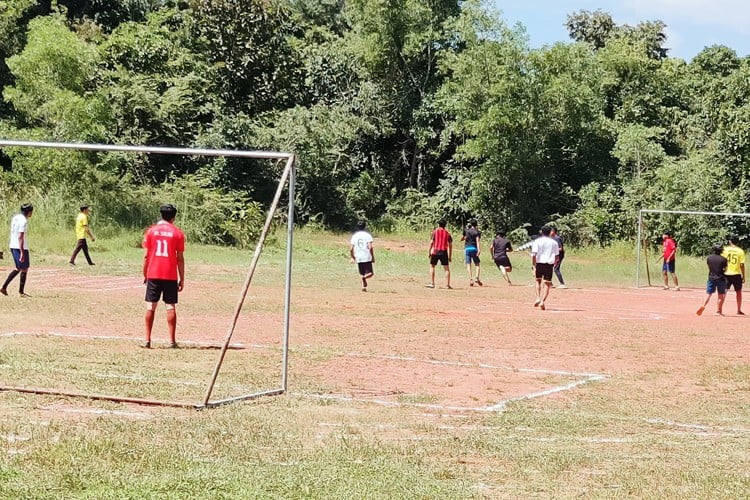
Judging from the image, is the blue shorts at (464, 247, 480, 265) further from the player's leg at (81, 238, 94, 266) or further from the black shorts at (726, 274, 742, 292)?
the player's leg at (81, 238, 94, 266)

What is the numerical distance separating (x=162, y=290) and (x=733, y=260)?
13578 millimetres

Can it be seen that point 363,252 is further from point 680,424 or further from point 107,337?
point 680,424

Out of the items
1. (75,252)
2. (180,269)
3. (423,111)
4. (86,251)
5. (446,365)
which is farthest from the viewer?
(423,111)

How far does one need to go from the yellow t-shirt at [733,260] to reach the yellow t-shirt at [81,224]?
1365cm

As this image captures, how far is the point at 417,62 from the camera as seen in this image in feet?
159

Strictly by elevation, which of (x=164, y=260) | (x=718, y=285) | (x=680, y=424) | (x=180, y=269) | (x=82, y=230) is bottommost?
(x=680, y=424)

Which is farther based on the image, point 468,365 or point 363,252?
point 363,252

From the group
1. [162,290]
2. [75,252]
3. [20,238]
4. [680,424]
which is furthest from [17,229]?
[680,424]

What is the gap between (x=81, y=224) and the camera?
24.0 metres

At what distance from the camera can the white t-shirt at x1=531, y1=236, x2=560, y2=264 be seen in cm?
2184

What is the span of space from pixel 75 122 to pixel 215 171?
4818 mm

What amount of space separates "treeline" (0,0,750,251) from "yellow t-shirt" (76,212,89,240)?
12.4 meters

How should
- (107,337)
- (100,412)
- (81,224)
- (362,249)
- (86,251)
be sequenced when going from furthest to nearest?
(86,251), (362,249), (81,224), (107,337), (100,412)

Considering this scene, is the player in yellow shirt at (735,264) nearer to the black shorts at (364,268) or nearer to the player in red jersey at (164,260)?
the black shorts at (364,268)
